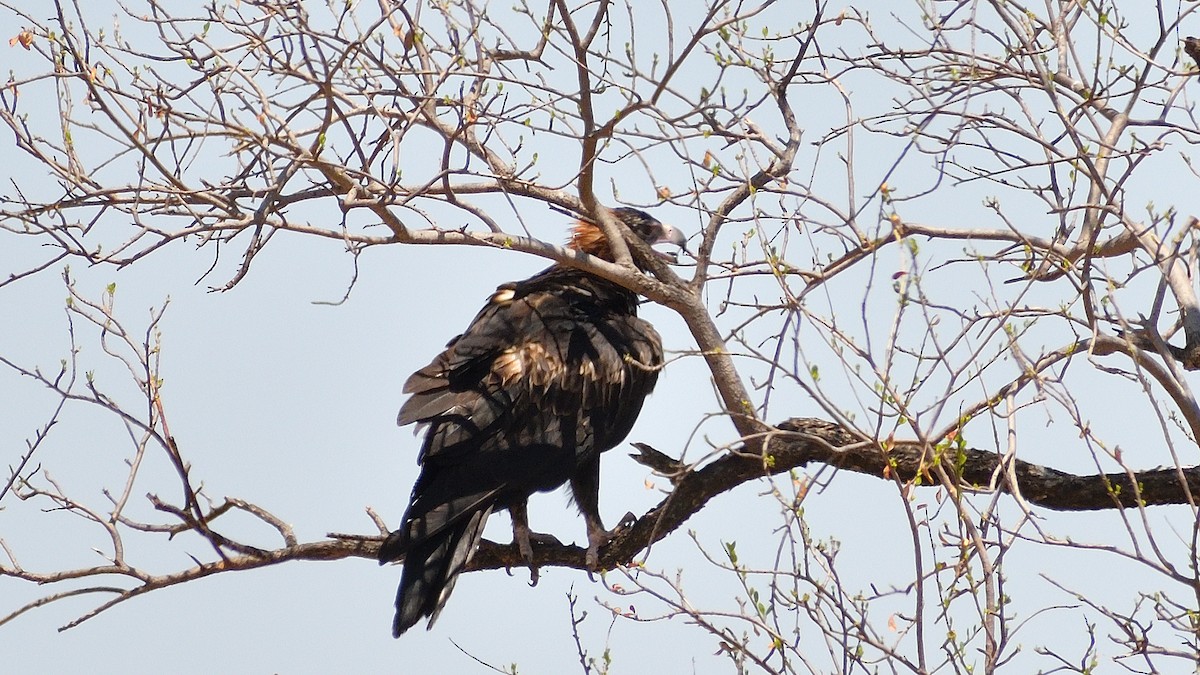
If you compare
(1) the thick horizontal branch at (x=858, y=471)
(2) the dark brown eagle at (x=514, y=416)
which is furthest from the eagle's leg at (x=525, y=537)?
(1) the thick horizontal branch at (x=858, y=471)

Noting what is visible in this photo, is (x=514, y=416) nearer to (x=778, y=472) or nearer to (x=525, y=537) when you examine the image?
(x=525, y=537)

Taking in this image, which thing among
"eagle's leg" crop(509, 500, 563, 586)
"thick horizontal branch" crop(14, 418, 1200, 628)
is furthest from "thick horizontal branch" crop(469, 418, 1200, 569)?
"eagle's leg" crop(509, 500, 563, 586)

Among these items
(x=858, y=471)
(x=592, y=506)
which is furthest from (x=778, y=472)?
(x=592, y=506)

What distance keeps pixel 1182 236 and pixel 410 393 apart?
3.06m

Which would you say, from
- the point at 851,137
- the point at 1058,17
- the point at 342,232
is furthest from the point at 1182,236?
the point at 342,232

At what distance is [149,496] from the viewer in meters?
4.39

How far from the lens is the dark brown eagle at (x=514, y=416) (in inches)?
204

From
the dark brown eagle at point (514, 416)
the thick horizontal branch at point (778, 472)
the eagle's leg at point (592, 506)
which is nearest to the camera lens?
the thick horizontal branch at point (778, 472)

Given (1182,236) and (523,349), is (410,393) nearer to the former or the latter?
(523,349)

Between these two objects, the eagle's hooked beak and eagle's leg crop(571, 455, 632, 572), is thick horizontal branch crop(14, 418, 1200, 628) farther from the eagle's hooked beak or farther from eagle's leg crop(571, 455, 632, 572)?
the eagle's hooked beak

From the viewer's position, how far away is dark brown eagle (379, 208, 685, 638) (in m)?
5.18

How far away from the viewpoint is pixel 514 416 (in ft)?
18.4

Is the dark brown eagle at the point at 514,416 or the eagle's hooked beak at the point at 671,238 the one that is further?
the eagle's hooked beak at the point at 671,238

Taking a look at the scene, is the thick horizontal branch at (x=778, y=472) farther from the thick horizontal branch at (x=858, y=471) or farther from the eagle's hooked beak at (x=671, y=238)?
the eagle's hooked beak at (x=671, y=238)
